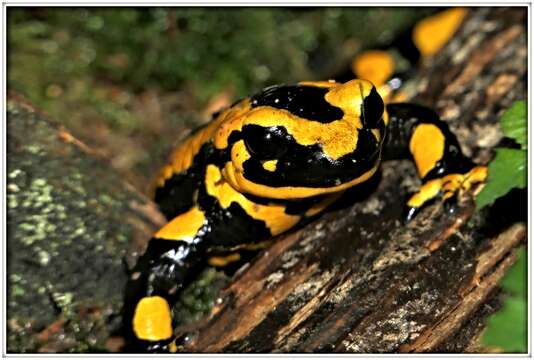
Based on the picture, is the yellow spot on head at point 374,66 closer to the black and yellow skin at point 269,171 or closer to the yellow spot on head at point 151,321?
the black and yellow skin at point 269,171

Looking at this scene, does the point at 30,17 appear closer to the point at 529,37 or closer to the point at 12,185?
the point at 12,185

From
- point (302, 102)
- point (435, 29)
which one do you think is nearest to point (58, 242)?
point (302, 102)

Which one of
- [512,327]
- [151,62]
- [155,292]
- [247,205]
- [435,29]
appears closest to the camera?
[512,327]

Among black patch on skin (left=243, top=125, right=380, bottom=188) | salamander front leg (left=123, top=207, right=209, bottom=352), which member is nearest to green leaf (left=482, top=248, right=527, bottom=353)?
black patch on skin (left=243, top=125, right=380, bottom=188)

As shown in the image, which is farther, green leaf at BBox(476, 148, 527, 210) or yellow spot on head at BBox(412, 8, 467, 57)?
yellow spot on head at BBox(412, 8, 467, 57)

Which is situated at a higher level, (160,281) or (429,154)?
(160,281)

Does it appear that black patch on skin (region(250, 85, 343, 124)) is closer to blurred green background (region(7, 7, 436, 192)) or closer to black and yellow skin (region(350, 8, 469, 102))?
black and yellow skin (region(350, 8, 469, 102))

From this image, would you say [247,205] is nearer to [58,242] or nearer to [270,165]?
[270,165]
